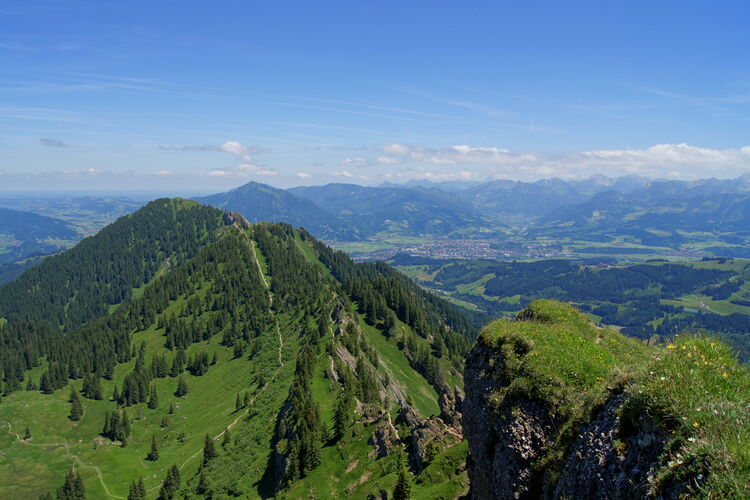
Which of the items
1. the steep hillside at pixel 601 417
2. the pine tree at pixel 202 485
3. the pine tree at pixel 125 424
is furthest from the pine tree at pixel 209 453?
the steep hillside at pixel 601 417

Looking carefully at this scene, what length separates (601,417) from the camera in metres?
14.1

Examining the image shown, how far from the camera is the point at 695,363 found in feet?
39.6

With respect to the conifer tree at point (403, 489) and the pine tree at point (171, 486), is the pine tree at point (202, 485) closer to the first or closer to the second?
the pine tree at point (171, 486)

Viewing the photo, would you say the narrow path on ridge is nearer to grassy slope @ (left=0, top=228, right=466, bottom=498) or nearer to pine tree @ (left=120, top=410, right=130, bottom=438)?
grassy slope @ (left=0, top=228, right=466, bottom=498)

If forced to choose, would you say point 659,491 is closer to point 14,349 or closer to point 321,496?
point 321,496

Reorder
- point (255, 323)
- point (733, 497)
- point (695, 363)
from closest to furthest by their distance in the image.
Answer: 1. point (733, 497)
2. point (695, 363)
3. point (255, 323)

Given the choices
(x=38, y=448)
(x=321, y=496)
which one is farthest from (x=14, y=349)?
(x=321, y=496)

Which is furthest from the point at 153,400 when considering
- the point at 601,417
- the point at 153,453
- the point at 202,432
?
the point at 601,417

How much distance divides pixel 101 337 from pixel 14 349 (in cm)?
5241

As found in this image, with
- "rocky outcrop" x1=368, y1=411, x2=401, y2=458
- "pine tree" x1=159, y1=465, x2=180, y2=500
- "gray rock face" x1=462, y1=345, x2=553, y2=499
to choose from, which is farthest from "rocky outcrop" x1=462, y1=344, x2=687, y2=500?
"pine tree" x1=159, y1=465, x2=180, y2=500

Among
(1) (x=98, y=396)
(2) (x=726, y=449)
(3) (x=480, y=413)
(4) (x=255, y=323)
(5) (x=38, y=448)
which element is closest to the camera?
(2) (x=726, y=449)

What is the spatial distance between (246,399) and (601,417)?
11118 cm

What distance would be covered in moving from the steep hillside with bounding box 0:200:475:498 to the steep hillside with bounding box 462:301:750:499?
21.5m

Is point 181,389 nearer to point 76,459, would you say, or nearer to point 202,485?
point 76,459
